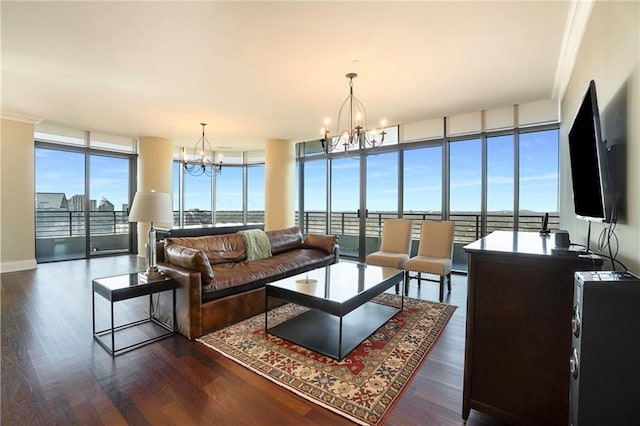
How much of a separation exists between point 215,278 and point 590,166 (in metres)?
3.00

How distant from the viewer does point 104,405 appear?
1794mm

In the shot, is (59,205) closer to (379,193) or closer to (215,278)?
(215,278)

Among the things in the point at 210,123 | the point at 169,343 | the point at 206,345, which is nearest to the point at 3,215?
the point at 210,123

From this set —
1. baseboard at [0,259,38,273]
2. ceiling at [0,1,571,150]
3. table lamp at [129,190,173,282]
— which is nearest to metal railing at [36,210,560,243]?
baseboard at [0,259,38,273]

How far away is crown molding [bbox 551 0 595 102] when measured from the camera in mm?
2174

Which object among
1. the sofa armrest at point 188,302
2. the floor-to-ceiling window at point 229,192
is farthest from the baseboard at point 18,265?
the sofa armrest at point 188,302

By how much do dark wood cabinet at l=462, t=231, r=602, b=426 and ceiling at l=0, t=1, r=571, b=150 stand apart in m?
2.00

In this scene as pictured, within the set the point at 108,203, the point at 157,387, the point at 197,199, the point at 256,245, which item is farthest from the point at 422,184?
the point at 108,203

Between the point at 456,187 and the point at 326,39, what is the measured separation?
12.0 ft

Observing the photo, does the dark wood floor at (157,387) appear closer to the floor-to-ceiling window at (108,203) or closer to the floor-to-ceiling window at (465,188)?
the floor-to-ceiling window at (465,188)

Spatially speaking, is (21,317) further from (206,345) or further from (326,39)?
(326,39)

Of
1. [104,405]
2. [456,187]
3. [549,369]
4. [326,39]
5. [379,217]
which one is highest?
[326,39]

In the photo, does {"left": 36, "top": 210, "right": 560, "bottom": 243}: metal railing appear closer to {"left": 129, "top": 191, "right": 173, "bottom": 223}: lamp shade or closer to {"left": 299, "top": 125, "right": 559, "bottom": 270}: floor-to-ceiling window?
{"left": 299, "top": 125, "right": 559, "bottom": 270}: floor-to-ceiling window

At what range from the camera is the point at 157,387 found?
1.97m
